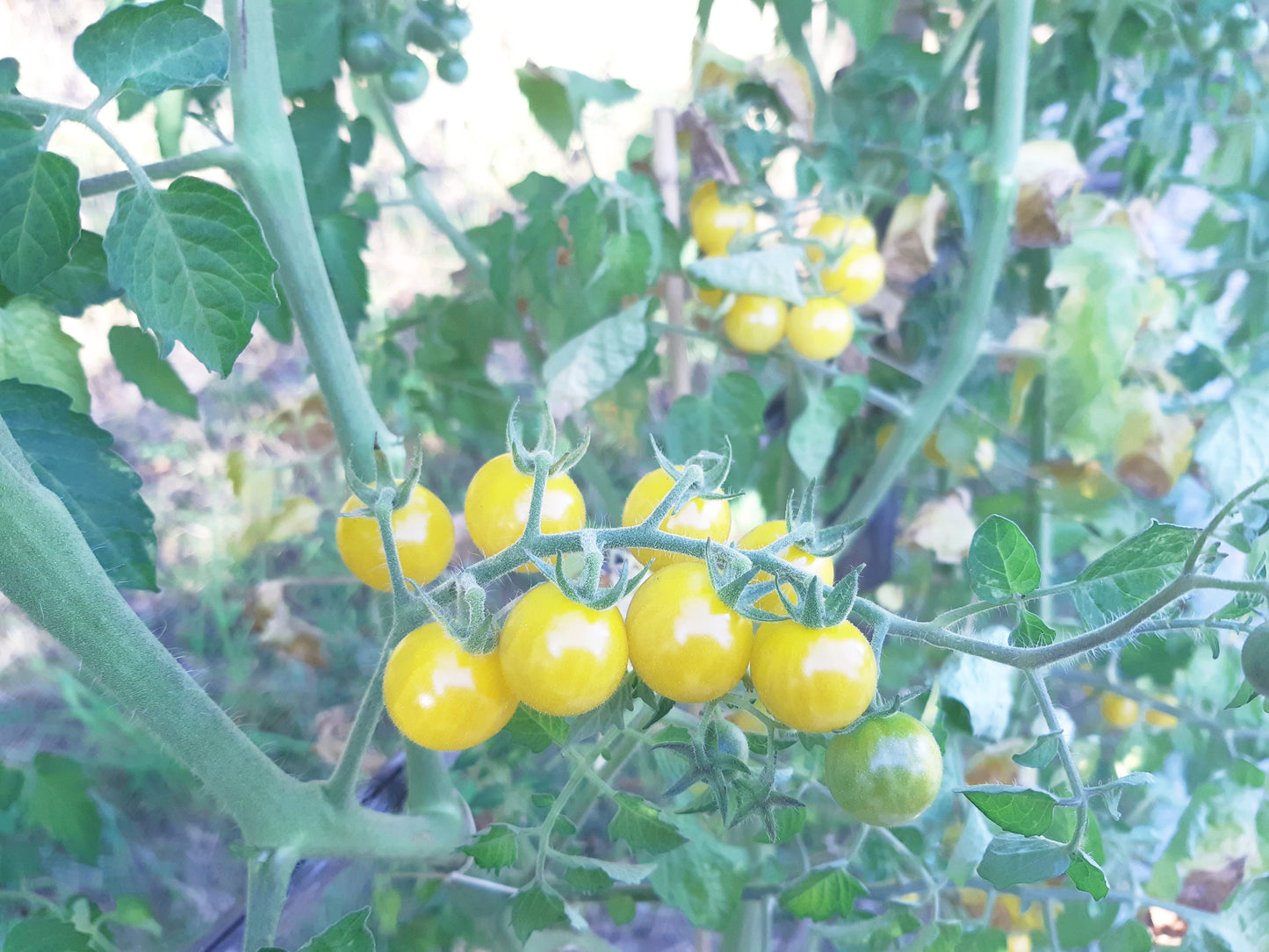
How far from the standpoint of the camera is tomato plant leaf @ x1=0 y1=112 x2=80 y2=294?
1.45 feet

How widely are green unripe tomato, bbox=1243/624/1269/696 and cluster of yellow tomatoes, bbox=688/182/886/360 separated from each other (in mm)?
518

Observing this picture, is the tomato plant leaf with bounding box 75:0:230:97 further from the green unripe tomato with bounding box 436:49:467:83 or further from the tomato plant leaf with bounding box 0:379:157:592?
the green unripe tomato with bounding box 436:49:467:83

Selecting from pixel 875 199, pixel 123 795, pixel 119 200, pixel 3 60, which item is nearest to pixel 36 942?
pixel 119 200

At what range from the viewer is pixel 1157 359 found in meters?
1.00

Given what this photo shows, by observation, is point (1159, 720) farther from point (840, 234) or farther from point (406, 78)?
point (406, 78)

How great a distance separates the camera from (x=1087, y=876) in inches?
15.0

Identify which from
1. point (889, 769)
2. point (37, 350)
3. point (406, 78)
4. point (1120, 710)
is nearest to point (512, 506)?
point (889, 769)

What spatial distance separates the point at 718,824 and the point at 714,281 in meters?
0.50

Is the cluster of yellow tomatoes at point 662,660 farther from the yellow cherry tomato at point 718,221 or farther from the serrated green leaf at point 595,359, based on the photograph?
the yellow cherry tomato at point 718,221

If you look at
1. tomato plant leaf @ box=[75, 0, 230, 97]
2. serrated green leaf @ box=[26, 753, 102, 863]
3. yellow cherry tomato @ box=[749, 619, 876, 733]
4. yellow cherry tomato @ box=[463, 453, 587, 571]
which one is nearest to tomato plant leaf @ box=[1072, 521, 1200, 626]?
yellow cherry tomato @ box=[749, 619, 876, 733]

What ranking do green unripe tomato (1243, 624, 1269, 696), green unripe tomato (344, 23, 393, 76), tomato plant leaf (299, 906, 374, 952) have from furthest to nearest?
green unripe tomato (344, 23, 393, 76) → tomato plant leaf (299, 906, 374, 952) → green unripe tomato (1243, 624, 1269, 696)

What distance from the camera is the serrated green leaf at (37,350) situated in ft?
1.75

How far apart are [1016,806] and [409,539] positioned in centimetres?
33

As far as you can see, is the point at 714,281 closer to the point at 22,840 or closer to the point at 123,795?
the point at 22,840
